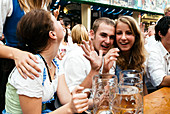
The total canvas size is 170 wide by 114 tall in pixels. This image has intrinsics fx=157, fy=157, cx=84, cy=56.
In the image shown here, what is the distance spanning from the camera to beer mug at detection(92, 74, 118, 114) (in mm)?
641

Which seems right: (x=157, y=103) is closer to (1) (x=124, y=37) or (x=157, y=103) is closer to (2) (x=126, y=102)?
(2) (x=126, y=102)

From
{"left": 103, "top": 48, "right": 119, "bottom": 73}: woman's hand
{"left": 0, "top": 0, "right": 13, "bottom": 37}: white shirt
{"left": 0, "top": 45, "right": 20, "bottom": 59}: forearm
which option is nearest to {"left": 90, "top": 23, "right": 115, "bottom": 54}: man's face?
{"left": 103, "top": 48, "right": 119, "bottom": 73}: woman's hand

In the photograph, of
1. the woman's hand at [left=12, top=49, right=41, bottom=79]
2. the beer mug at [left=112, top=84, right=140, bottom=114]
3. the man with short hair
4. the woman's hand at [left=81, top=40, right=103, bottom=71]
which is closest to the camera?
the beer mug at [left=112, top=84, right=140, bottom=114]

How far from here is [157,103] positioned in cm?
103

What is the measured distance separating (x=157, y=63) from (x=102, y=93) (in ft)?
4.52

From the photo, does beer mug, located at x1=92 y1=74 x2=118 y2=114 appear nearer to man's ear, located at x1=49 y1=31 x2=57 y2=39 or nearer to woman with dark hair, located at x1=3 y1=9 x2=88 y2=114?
woman with dark hair, located at x1=3 y1=9 x2=88 y2=114

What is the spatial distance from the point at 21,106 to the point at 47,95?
17 centimetres

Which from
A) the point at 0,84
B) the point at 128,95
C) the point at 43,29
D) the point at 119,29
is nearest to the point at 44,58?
the point at 43,29

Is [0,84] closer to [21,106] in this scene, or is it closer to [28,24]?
[21,106]

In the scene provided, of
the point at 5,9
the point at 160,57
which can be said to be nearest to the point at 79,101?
the point at 5,9

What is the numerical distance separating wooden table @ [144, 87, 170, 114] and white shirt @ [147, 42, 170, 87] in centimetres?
46

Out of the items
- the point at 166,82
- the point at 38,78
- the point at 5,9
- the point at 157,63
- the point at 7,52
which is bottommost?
the point at 166,82

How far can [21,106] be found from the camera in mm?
792

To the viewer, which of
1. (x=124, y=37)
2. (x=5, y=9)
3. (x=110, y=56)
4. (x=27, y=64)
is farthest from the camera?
(x=124, y=37)
